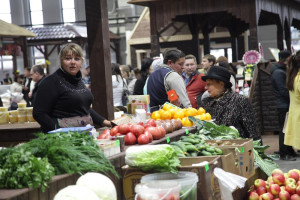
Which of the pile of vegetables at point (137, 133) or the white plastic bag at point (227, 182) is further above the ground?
the pile of vegetables at point (137, 133)

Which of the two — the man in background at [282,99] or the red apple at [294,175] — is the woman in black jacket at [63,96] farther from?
the man in background at [282,99]

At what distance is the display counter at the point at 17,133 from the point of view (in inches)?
302

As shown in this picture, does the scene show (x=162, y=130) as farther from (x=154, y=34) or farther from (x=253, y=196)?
(x=154, y=34)

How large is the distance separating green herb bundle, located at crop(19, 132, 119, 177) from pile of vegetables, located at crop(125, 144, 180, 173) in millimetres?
173

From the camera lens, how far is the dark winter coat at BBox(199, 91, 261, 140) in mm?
5855

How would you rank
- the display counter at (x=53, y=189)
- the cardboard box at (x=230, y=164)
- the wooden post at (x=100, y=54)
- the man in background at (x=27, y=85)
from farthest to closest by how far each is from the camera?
the man in background at (x=27, y=85) → the wooden post at (x=100, y=54) → the cardboard box at (x=230, y=164) → the display counter at (x=53, y=189)

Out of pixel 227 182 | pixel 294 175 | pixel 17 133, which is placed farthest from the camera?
pixel 17 133

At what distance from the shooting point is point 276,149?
1084 centimetres

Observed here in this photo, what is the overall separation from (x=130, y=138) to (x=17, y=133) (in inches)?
151

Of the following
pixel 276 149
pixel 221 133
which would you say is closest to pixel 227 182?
pixel 221 133

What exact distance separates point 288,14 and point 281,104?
9.05m

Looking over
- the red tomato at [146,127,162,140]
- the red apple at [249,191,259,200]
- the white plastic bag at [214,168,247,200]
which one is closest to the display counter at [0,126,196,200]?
the red tomato at [146,127,162,140]

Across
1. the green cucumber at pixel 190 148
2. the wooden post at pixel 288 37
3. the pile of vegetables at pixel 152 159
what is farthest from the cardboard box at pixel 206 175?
the wooden post at pixel 288 37

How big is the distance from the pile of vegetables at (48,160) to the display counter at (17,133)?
4.02 metres
